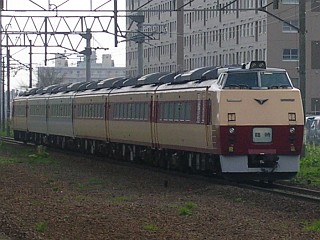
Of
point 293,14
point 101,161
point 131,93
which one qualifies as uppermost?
point 293,14

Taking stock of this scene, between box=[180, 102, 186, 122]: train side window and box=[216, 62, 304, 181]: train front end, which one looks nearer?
box=[216, 62, 304, 181]: train front end

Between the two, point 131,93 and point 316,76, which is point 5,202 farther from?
point 316,76

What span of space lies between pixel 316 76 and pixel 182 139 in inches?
2285

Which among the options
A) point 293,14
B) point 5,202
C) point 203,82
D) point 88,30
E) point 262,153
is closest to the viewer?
point 5,202

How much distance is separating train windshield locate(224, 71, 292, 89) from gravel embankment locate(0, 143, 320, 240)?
2567 millimetres

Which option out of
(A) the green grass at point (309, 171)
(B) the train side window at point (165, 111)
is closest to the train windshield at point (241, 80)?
(A) the green grass at point (309, 171)

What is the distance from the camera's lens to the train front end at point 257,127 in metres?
25.4

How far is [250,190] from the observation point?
23906 mm

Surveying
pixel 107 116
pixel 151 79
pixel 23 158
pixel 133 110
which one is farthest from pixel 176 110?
pixel 23 158

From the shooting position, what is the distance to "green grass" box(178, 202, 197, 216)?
Answer: 1816 cm

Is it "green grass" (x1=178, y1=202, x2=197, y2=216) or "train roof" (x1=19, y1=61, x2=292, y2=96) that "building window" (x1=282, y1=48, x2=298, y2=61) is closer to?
"train roof" (x1=19, y1=61, x2=292, y2=96)

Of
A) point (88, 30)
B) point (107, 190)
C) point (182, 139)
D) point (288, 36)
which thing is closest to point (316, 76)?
point (288, 36)

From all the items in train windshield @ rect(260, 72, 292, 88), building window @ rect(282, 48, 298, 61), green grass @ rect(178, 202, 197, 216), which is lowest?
green grass @ rect(178, 202, 197, 216)

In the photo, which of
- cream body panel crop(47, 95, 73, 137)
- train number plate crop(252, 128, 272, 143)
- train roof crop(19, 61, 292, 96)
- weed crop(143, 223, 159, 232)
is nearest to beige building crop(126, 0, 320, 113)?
cream body panel crop(47, 95, 73, 137)
